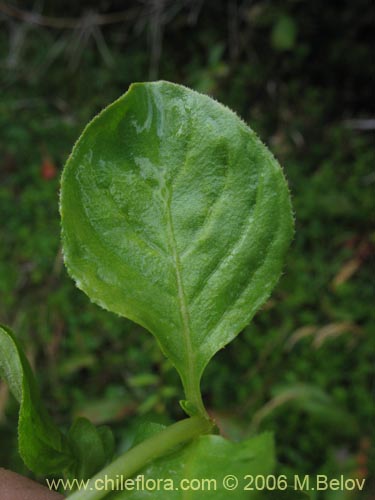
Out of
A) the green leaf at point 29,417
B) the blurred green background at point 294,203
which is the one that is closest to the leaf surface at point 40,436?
the green leaf at point 29,417

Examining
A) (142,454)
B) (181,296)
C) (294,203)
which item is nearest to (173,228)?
(181,296)

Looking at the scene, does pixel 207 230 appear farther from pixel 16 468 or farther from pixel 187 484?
pixel 16 468

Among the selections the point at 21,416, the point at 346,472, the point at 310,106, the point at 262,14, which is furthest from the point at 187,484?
the point at 262,14

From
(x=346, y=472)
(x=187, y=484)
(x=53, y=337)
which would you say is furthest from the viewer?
(x=53, y=337)

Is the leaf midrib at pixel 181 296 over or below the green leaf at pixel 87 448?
over

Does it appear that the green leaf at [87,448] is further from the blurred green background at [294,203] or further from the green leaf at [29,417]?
the blurred green background at [294,203]

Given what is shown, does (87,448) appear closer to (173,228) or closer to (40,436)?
(40,436)
